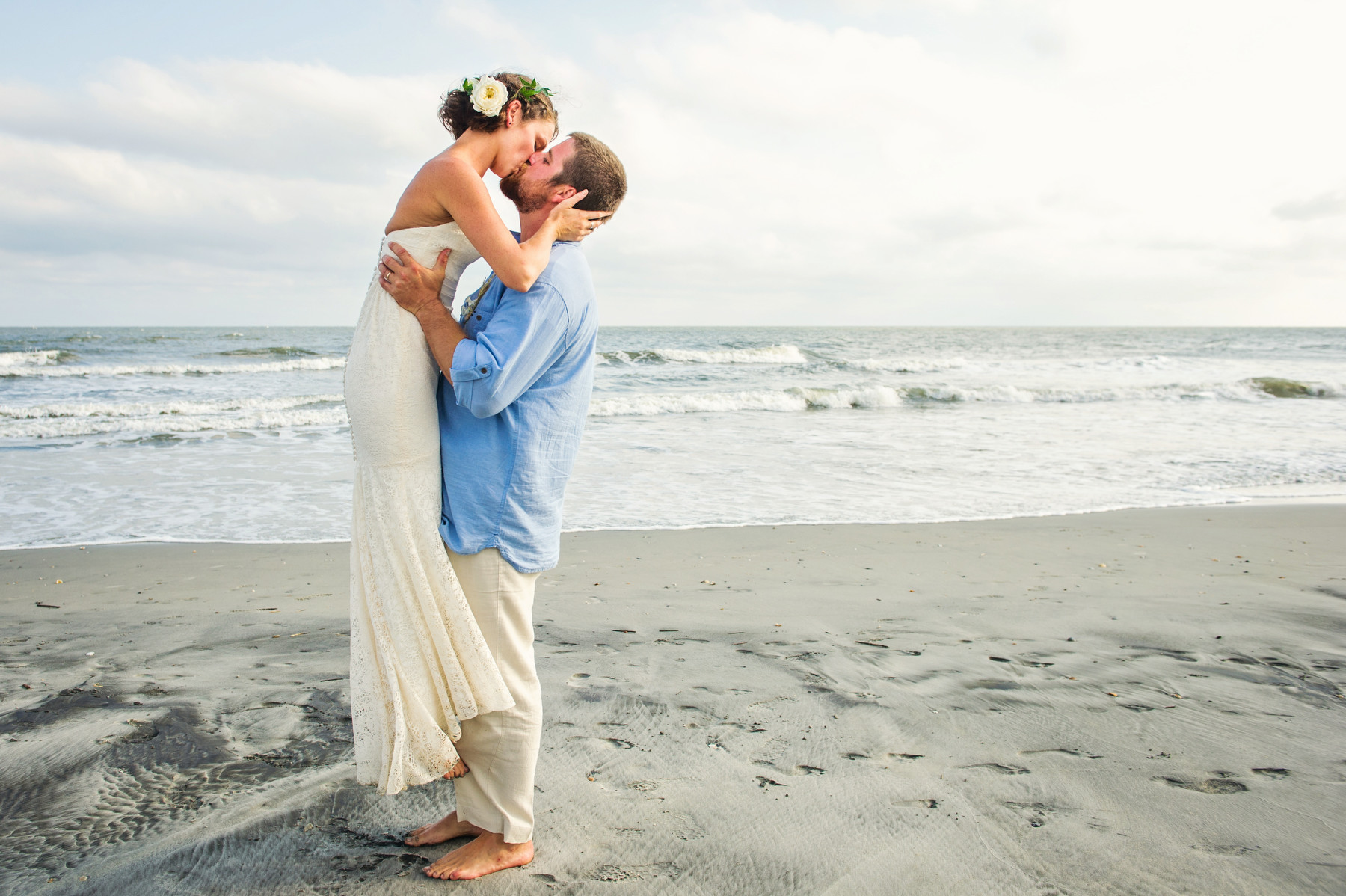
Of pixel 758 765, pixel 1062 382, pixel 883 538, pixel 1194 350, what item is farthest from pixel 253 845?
pixel 1194 350

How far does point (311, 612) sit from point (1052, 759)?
12.0 feet

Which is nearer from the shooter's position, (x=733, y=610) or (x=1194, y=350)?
(x=733, y=610)

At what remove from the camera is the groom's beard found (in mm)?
1985

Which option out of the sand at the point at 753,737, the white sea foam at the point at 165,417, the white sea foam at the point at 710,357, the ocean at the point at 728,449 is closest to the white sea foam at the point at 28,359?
the ocean at the point at 728,449

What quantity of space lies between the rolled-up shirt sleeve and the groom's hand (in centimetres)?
15

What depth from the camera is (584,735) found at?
2900 mm

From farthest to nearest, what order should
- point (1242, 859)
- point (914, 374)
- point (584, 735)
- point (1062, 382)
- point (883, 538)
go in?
point (914, 374) → point (1062, 382) → point (883, 538) → point (584, 735) → point (1242, 859)

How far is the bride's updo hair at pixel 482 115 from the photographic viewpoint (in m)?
1.92

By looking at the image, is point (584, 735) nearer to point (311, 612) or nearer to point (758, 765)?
point (758, 765)

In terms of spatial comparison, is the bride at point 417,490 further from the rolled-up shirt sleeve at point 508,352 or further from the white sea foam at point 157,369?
the white sea foam at point 157,369

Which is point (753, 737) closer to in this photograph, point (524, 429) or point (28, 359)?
point (524, 429)

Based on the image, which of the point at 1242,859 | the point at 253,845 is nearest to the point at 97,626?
the point at 253,845

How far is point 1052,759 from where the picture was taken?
271cm

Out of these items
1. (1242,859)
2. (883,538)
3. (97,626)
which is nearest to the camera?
(1242,859)
